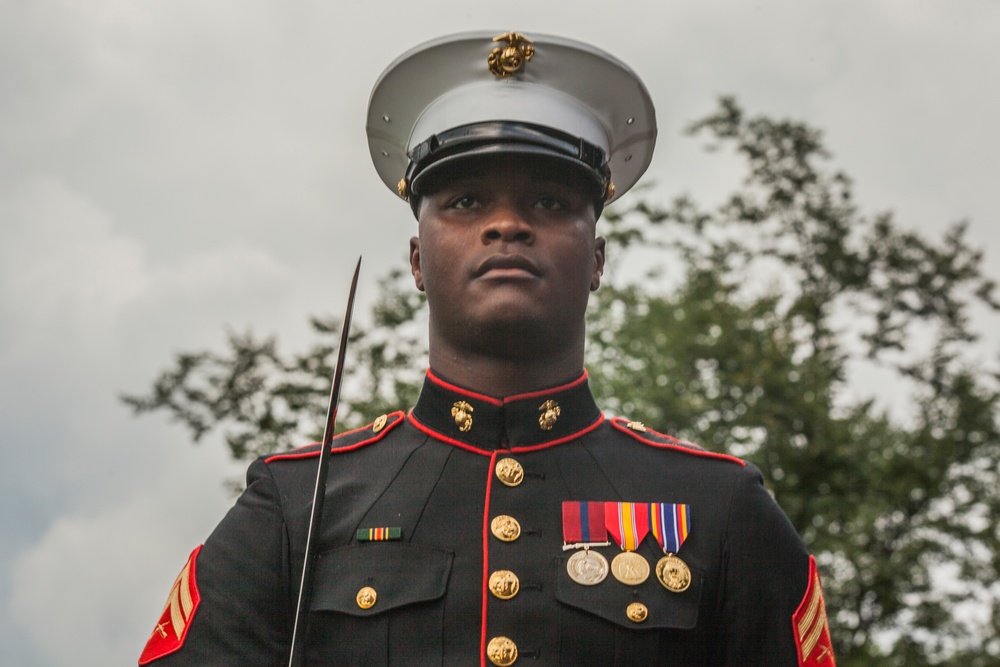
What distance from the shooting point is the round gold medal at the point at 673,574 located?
305 centimetres

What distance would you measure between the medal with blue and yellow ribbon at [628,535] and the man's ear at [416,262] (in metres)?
0.85

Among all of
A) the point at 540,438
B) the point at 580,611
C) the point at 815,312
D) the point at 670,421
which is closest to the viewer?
the point at 580,611

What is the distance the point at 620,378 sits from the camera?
49.6 ft

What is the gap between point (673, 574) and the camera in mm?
3059

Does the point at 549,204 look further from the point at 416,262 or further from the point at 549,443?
→ the point at 549,443

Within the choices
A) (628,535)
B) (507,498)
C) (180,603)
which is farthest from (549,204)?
(180,603)

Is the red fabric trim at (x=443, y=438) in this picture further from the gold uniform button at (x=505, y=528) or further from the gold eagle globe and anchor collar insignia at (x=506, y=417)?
the gold uniform button at (x=505, y=528)

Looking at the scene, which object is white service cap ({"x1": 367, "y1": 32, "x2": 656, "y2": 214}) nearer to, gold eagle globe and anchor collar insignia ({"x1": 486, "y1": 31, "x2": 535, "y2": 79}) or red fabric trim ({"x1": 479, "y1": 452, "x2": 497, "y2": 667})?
gold eagle globe and anchor collar insignia ({"x1": 486, "y1": 31, "x2": 535, "y2": 79})

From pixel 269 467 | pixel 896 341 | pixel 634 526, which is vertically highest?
pixel 896 341

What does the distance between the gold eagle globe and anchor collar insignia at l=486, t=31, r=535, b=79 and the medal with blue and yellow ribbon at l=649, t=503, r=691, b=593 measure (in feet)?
4.36

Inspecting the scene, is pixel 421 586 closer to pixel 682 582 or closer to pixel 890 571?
pixel 682 582

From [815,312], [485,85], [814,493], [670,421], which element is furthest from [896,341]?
[485,85]

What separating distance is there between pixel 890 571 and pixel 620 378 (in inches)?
165

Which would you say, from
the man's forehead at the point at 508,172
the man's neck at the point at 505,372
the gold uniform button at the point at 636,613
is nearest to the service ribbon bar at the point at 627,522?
the gold uniform button at the point at 636,613
